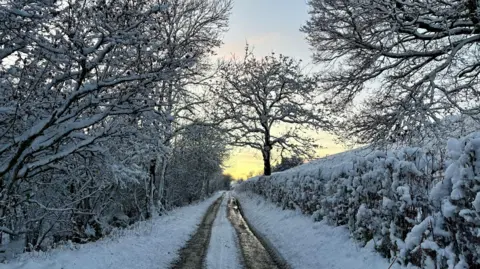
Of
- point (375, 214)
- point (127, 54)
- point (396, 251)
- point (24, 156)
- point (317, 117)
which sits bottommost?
point (396, 251)

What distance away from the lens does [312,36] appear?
14.8 metres

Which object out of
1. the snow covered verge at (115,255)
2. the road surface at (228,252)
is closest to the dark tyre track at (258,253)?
the road surface at (228,252)

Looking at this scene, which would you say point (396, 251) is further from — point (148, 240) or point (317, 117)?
point (317, 117)

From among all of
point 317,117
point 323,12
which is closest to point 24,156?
point 323,12

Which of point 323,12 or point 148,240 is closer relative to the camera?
point 148,240

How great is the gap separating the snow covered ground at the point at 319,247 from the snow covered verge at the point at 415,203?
27 cm

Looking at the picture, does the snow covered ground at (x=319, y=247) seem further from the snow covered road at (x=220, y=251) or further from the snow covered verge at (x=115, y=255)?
the snow covered verge at (x=115, y=255)

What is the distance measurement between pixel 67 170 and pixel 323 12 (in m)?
9.71

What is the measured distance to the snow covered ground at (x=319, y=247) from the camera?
790 cm

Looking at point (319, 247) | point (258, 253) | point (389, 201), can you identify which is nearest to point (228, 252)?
point (258, 253)

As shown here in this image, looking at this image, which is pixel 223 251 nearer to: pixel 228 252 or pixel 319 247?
pixel 228 252

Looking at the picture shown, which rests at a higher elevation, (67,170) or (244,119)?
(244,119)

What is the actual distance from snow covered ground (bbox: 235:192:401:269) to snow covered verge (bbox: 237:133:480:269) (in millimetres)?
266

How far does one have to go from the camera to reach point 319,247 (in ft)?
32.4
